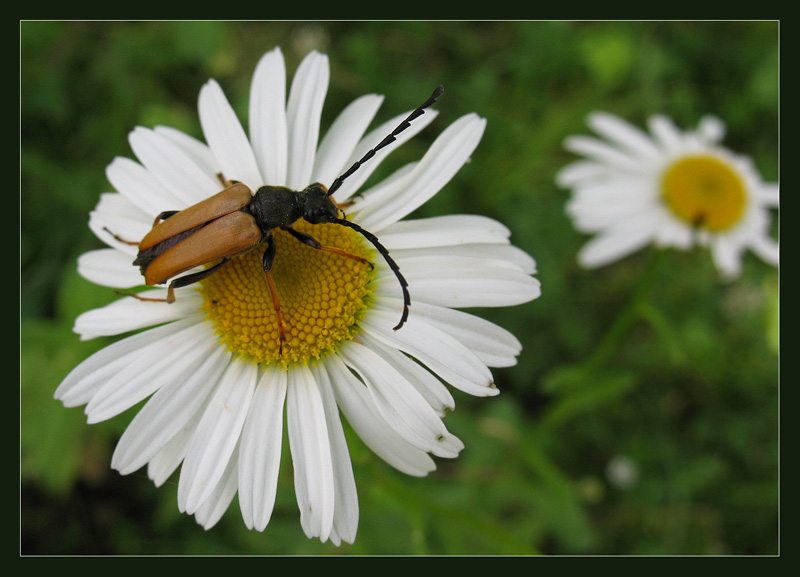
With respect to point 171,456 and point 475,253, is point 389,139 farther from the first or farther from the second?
point 171,456

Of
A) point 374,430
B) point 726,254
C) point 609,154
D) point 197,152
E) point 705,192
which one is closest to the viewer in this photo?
point 374,430

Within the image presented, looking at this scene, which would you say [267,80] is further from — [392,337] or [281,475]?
[281,475]

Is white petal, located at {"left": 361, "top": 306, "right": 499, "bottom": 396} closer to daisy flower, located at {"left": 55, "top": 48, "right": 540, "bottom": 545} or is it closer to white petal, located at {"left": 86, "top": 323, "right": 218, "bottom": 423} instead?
daisy flower, located at {"left": 55, "top": 48, "right": 540, "bottom": 545}

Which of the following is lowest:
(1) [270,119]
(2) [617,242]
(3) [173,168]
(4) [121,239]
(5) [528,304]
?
(5) [528,304]

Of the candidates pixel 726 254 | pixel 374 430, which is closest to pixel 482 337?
pixel 374 430

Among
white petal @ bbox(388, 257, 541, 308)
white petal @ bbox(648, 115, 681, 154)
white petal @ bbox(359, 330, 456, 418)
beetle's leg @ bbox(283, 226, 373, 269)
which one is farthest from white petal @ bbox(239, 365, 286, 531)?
white petal @ bbox(648, 115, 681, 154)
